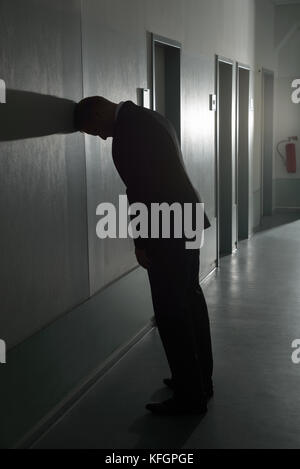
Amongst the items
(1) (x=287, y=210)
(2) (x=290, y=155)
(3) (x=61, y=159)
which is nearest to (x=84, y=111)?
(3) (x=61, y=159)

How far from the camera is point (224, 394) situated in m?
3.70

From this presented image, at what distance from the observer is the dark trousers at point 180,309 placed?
10.7 feet

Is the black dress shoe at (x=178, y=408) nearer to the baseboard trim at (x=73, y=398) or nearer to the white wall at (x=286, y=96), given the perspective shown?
the baseboard trim at (x=73, y=398)

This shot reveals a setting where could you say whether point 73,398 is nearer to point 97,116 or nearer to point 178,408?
point 178,408

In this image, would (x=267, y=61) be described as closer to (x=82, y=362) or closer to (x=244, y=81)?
(x=244, y=81)

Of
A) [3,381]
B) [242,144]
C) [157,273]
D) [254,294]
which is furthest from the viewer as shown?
[242,144]

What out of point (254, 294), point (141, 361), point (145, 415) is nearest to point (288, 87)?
point (254, 294)

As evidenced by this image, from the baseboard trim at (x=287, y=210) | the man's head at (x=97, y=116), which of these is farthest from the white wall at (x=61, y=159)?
the baseboard trim at (x=287, y=210)

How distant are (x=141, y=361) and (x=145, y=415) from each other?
79 cm

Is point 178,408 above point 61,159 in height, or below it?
below

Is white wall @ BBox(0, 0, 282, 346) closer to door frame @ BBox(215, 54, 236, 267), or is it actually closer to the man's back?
the man's back

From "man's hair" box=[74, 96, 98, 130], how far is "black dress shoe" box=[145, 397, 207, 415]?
163 centimetres

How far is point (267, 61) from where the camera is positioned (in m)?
10.2

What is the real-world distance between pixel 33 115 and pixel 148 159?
2.04 feet
